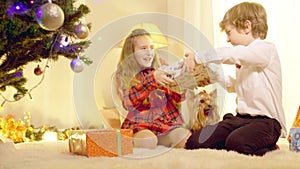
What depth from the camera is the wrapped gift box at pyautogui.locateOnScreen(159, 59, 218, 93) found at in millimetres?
979

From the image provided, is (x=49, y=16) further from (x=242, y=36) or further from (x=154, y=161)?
(x=242, y=36)

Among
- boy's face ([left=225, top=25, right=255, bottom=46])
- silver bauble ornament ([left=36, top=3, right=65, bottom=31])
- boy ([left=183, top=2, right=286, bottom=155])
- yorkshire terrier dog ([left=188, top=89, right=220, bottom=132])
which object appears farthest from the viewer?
yorkshire terrier dog ([left=188, top=89, right=220, bottom=132])

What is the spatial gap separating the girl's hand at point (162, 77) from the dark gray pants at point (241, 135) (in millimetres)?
251

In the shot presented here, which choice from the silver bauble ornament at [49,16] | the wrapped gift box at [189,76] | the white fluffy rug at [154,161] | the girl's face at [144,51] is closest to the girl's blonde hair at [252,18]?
the wrapped gift box at [189,76]

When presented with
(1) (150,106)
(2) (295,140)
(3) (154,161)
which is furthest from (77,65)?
(2) (295,140)

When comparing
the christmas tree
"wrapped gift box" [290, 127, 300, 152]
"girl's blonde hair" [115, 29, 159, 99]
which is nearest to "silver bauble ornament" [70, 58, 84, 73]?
the christmas tree

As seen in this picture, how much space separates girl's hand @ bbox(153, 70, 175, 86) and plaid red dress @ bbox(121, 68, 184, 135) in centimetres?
2

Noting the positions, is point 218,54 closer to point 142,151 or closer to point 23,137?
point 142,151

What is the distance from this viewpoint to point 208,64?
1047mm

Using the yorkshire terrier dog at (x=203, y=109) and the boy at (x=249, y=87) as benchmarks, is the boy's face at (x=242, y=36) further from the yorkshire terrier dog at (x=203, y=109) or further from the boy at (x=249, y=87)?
the yorkshire terrier dog at (x=203, y=109)

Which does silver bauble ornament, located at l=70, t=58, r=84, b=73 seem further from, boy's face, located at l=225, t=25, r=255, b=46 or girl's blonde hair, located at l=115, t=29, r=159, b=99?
boy's face, located at l=225, t=25, r=255, b=46

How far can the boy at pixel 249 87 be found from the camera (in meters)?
1.04

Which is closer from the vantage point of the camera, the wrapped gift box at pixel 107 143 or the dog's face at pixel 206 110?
the wrapped gift box at pixel 107 143

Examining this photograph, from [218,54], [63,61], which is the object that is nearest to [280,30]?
[218,54]
